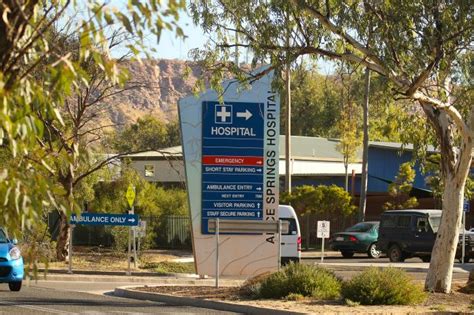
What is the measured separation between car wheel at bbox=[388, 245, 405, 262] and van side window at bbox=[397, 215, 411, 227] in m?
0.89

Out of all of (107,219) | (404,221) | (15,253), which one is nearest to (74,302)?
(15,253)

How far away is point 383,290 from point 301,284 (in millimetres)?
1884

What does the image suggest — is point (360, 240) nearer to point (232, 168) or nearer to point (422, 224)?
point (422, 224)

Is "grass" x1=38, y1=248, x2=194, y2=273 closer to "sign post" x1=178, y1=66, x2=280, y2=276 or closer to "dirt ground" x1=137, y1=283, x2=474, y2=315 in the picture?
"sign post" x1=178, y1=66, x2=280, y2=276

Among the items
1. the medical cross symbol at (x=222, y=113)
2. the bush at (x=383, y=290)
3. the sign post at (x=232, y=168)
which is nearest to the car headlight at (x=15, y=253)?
the sign post at (x=232, y=168)

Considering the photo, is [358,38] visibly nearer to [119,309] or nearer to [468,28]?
[468,28]

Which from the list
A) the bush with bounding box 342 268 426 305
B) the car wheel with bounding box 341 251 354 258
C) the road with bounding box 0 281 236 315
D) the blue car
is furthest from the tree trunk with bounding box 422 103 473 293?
the car wheel with bounding box 341 251 354 258

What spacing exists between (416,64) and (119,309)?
24.3 ft

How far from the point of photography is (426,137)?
76.2 feet

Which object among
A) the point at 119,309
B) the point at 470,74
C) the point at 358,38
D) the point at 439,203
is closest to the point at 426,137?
the point at 470,74

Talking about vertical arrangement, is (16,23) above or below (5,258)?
above

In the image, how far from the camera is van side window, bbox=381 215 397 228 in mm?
37812

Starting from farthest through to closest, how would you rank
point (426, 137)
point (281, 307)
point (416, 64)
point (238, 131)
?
1. point (238, 131)
2. point (426, 137)
3. point (416, 64)
4. point (281, 307)

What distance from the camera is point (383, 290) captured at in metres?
18.3
